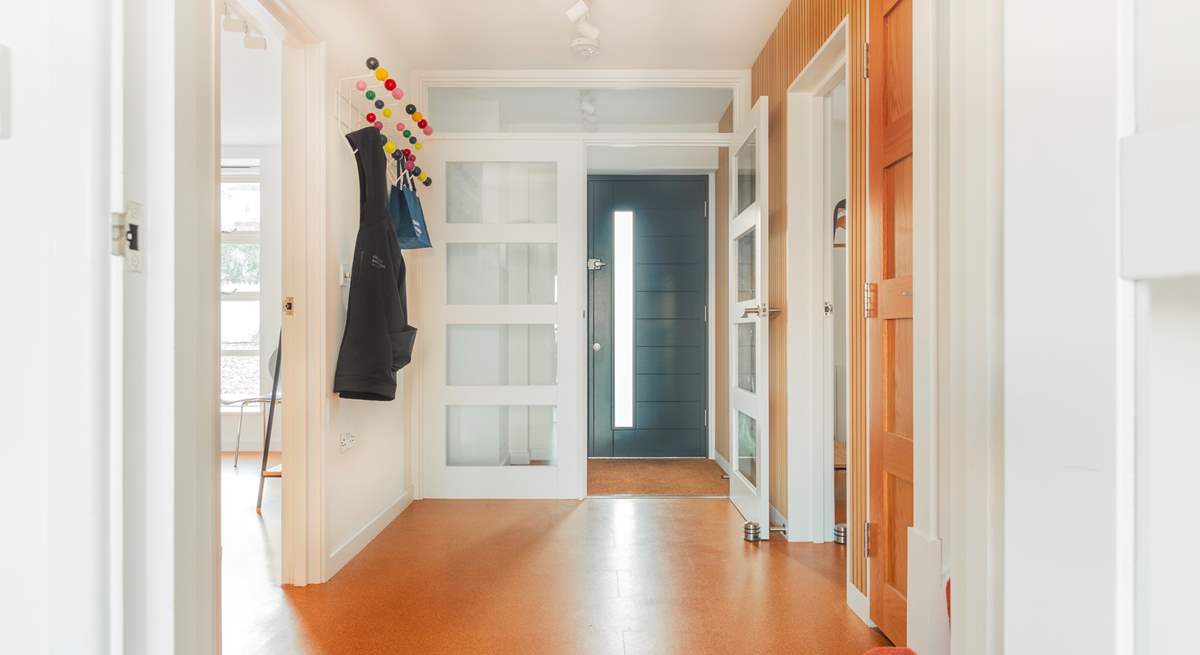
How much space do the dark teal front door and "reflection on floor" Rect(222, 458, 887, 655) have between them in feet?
5.52

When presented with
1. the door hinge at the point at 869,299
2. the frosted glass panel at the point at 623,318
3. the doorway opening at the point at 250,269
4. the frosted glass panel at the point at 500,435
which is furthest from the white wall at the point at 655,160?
the door hinge at the point at 869,299

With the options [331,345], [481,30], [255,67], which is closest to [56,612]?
[331,345]

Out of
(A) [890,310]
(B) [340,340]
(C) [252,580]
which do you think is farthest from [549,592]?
(A) [890,310]

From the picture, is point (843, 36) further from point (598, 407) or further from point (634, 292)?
point (598, 407)

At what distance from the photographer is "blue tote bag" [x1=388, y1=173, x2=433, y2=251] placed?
317 cm

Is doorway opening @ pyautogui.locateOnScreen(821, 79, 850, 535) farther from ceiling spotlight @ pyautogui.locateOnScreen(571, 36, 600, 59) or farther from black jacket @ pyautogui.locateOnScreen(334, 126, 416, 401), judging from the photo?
black jacket @ pyautogui.locateOnScreen(334, 126, 416, 401)

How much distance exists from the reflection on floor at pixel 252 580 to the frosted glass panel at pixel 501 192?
1.92 meters

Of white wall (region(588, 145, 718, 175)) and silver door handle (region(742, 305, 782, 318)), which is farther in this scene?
white wall (region(588, 145, 718, 175))

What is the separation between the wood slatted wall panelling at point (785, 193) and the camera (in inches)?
88.7

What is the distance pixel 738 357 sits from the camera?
3645mm

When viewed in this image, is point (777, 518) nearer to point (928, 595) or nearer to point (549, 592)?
point (549, 592)

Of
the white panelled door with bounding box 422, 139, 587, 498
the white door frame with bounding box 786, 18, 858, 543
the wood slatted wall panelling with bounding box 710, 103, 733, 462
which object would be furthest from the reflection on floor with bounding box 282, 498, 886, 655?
the wood slatted wall panelling with bounding box 710, 103, 733, 462
